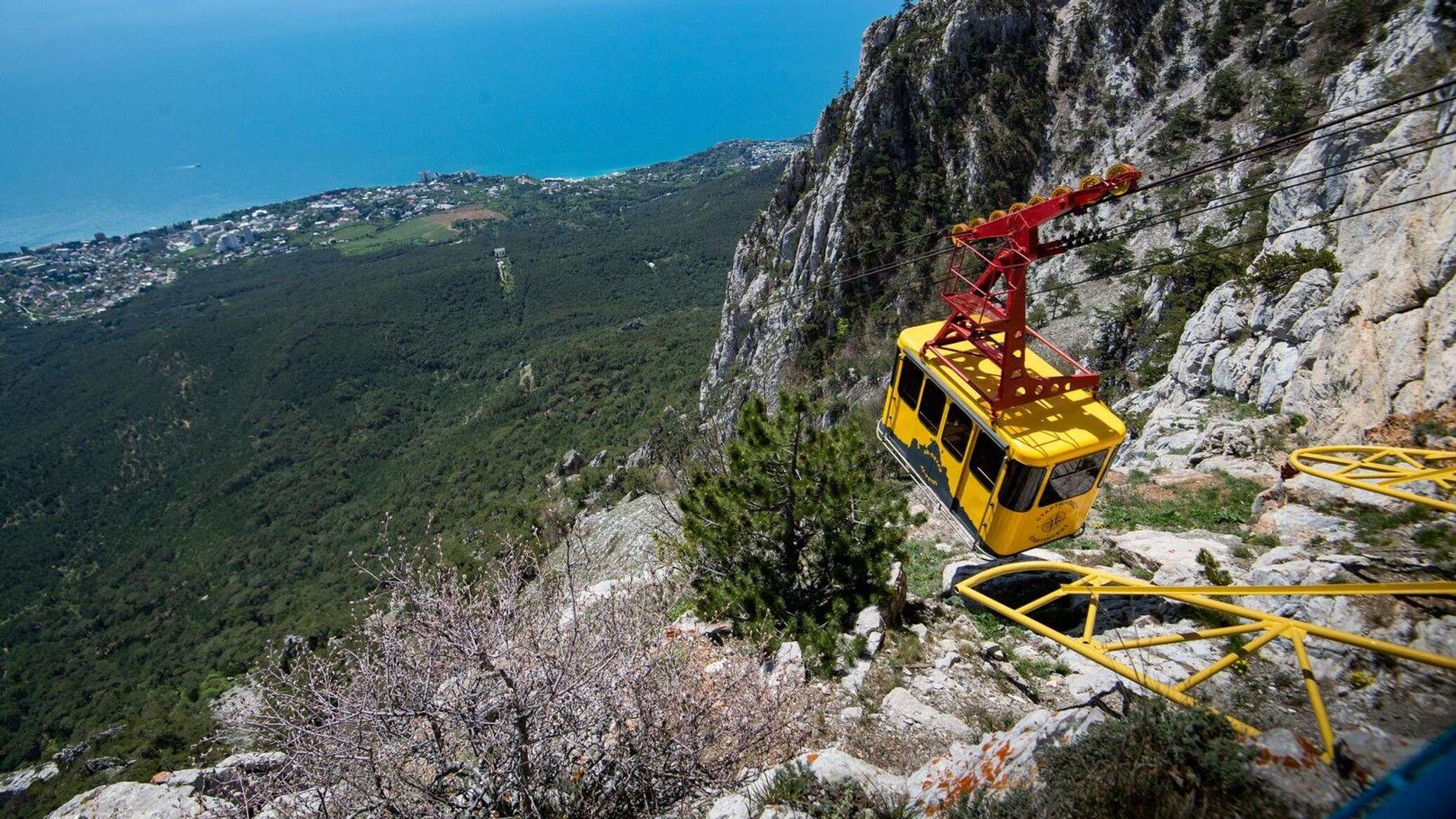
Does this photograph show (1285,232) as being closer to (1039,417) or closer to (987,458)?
(1039,417)

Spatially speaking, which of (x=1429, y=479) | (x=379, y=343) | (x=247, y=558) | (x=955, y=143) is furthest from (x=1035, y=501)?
(x=379, y=343)

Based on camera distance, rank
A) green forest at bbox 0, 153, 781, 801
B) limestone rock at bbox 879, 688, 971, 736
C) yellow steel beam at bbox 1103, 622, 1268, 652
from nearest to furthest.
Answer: yellow steel beam at bbox 1103, 622, 1268, 652 → limestone rock at bbox 879, 688, 971, 736 → green forest at bbox 0, 153, 781, 801

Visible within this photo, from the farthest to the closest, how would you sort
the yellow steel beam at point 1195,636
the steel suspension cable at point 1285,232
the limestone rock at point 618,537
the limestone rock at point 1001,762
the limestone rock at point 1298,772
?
the limestone rock at point 618,537, the steel suspension cable at point 1285,232, the yellow steel beam at point 1195,636, the limestone rock at point 1001,762, the limestone rock at point 1298,772

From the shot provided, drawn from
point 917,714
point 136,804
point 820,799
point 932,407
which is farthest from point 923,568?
point 136,804

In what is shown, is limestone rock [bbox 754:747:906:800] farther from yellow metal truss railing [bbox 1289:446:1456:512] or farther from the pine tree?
yellow metal truss railing [bbox 1289:446:1456:512]

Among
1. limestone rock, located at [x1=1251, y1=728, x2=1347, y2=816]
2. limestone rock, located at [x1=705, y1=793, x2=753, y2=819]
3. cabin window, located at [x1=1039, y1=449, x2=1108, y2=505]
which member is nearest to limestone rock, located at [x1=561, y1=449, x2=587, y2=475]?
cabin window, located at [x1=1039, y1=449, x2=1108, y2=505]

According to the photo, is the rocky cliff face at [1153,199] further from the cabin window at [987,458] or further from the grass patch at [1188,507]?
the cabin window at [987,458]

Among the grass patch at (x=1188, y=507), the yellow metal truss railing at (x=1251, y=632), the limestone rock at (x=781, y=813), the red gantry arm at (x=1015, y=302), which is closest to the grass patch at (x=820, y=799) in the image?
the limestone rock at (x=781, y=813)
